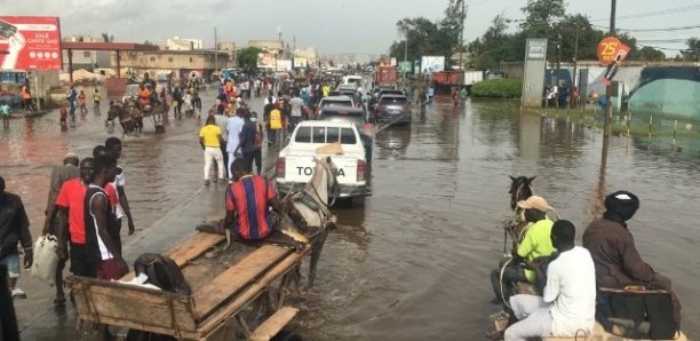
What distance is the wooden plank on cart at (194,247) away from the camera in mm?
6047

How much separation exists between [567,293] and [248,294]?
2.33 meters

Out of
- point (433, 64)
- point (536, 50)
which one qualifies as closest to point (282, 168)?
point (536, 50)

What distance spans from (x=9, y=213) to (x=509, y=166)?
14.5 m

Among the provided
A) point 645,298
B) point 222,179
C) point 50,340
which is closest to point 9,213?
point 50,340

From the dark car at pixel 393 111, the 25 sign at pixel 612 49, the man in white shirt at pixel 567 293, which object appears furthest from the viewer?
the dark car at pixel 393 111

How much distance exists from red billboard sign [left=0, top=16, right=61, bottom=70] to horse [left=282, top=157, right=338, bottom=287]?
105 ft

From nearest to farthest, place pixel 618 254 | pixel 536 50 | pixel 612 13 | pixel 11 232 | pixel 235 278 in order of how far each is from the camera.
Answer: pixel 235 278
pixel 618 254
pixel 11 232
pixel 612 13
pixel 536 50

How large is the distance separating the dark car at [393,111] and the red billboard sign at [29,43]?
1770 centimetres

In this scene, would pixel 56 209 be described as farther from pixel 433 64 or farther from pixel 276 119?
pixel 433 64

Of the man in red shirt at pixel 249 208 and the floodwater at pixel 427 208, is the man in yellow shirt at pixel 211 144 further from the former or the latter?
the man in red shirt at pixel 249 208

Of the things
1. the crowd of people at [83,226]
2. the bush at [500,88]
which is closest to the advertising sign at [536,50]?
the bush at [500,88]

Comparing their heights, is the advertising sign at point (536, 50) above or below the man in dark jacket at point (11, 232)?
above

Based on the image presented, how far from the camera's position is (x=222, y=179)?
14.9 meters

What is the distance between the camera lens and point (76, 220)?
6.16m
